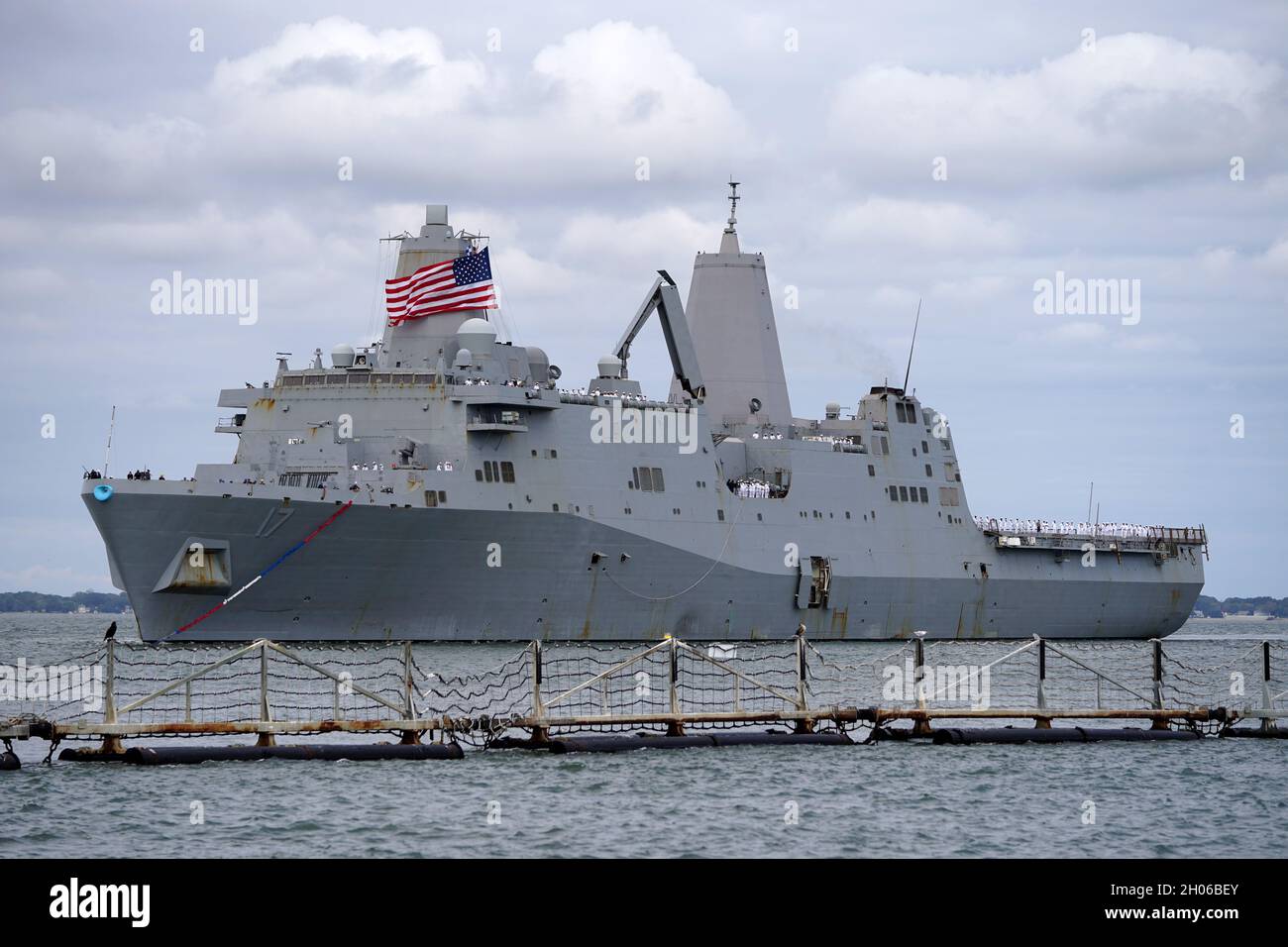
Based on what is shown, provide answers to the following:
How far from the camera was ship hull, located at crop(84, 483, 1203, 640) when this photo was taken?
45.6m

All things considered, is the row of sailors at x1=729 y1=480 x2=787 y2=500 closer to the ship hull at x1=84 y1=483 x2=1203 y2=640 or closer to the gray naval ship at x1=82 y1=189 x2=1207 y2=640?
the gray naval ship at x1=82 y1=189 x2=1207 y2=640

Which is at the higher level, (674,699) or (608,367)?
(608,367)

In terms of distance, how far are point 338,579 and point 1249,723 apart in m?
22.3

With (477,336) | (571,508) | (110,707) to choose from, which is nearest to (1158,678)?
(110,707)

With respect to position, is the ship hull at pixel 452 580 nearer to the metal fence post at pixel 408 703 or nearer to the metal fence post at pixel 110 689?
the metal fence post at pixel 408 703

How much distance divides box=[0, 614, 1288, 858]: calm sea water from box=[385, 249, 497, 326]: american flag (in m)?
25.8

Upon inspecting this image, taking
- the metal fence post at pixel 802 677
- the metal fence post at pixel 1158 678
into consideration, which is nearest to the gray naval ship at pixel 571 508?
the metal fence post at pixel 802 677

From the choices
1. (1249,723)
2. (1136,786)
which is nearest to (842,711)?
(1136,786)

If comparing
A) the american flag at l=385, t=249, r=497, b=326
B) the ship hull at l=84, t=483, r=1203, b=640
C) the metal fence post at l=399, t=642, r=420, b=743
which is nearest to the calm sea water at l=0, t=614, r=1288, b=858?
the metal fence post at l=399, t=642, r=420, b=743

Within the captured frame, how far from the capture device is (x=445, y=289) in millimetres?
53281

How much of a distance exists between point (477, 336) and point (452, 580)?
7.40m

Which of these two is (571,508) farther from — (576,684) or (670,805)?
(670,805)

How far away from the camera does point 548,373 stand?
54188 mm
